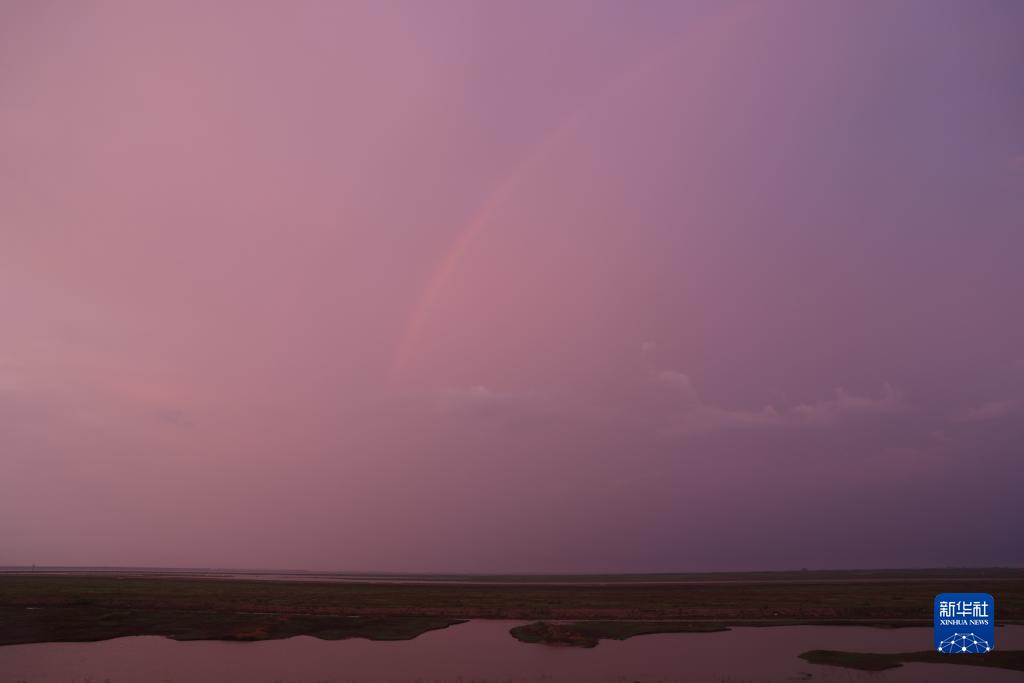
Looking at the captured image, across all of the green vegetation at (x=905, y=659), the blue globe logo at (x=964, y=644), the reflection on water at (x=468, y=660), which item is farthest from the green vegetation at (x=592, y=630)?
the blue globe logo at (x=964, y=644)

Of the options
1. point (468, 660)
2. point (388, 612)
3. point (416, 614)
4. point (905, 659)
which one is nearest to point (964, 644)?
point (905, 659)

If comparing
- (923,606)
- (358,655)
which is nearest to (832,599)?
(923,606)

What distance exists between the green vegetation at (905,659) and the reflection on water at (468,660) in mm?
1187

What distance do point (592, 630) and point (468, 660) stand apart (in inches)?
576

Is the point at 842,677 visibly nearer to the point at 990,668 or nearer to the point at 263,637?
the point at 990,668

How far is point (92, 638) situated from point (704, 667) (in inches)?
1519

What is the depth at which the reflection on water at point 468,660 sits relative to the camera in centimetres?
3391

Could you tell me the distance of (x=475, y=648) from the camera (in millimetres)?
43406

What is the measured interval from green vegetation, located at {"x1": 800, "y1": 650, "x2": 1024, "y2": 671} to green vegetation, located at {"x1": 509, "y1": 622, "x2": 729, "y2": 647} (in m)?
12.3

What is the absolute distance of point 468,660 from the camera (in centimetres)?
3878

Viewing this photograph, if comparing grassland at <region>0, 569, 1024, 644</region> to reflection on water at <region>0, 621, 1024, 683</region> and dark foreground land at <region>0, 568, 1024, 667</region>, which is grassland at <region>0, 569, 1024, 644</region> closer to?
dark foreground land at <region>0, 568, 1024, 667</region>

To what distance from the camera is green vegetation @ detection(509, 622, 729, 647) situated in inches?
1818

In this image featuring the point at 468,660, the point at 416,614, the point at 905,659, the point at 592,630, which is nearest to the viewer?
the point at 905,659

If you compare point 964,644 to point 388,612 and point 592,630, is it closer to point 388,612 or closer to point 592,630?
point 592,630
